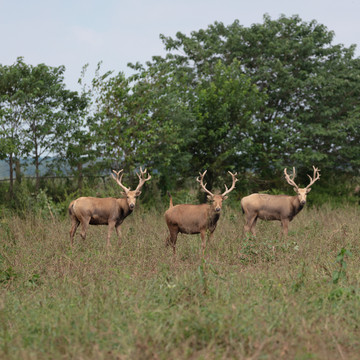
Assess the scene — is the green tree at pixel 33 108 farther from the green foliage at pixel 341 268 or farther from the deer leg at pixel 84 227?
the green foliage at pixel 341 268

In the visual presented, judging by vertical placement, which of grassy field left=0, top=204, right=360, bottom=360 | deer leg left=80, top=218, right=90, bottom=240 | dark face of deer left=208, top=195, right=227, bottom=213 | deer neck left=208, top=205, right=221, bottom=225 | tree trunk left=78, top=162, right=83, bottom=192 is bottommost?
grassy field left=0, top=204, right=360, bottom=360

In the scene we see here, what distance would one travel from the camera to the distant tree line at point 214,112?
61.4 ft

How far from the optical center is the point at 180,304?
6.18 m

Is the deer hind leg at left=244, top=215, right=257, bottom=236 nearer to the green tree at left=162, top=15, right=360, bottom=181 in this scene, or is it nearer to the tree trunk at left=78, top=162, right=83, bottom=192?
the tree trunk at left=78, top=162, right=83, bottom=192

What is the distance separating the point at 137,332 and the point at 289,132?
1993 centimetres

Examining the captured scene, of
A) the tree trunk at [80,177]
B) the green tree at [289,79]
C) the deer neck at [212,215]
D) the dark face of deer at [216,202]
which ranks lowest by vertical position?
the deer neck at [212,215]

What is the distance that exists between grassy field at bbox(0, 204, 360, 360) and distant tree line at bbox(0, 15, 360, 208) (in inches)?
362

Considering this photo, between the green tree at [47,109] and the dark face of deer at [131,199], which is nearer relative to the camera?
the dark face of deer at [131,199]

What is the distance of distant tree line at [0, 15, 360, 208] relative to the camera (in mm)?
18719

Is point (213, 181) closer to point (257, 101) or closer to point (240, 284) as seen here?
point (257, 101)

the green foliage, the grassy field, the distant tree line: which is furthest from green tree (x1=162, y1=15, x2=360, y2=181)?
the green foliage

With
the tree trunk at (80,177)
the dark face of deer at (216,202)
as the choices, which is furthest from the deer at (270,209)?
the tree trunk at (80,177)

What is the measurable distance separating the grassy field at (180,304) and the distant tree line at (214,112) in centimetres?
919

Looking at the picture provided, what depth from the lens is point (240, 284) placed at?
22.6 feet
